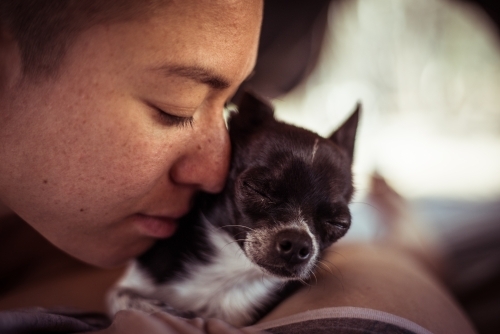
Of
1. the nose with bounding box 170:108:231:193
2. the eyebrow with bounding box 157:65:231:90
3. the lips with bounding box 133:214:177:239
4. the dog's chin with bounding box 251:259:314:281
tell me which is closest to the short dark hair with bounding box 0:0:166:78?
the eyebrow with bounding box 157:65:231:90

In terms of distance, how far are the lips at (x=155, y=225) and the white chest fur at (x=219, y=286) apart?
0.50 feet

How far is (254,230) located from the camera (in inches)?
44.4

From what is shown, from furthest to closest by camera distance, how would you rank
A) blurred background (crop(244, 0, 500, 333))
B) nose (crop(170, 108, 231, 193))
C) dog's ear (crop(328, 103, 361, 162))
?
blurred background (crop(244, 0, 500, 333)) → dog's ear (crop(328, 103, 361, 162)) → nose (crop(170, 108, 231, 193))

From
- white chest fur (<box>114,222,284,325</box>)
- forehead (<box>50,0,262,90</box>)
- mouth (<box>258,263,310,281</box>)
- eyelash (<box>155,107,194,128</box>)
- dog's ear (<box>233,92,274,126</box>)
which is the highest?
forehead (<box>50,0,262,90</box>)

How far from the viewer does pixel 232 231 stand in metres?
1.25

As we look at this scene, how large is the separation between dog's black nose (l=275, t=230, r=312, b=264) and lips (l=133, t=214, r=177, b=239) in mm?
301

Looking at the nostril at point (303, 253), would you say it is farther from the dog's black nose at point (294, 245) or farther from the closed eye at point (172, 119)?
the closed eye at point (172, 119)

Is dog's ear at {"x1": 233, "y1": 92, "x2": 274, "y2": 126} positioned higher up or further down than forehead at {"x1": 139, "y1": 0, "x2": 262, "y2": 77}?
further down

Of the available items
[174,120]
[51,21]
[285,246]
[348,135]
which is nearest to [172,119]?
[174,120]

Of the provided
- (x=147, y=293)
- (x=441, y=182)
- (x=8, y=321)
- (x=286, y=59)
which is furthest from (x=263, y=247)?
(x=441, y=182)

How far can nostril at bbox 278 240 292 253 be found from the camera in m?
1.06

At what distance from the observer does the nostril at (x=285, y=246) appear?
3.48 feet

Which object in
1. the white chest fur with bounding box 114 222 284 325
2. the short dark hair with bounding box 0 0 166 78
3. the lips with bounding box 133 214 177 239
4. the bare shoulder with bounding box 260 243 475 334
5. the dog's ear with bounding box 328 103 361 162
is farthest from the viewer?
the dog's ear with bounding box 328 103 361 162

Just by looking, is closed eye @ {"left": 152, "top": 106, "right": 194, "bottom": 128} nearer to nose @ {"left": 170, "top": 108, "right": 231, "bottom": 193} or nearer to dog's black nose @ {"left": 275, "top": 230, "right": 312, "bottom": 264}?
nose @ {"left": 170, "top": 108, "right": 231, "bottom": 193}
